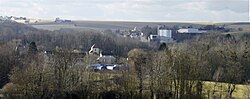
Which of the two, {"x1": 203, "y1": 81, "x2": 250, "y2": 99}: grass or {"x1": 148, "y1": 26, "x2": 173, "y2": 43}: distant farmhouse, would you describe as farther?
{"x1": 148, "y1": 26, "x2": 173, "y2": 43}: distant farmhouse

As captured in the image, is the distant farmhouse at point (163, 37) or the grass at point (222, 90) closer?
the grass at point (222, 90)

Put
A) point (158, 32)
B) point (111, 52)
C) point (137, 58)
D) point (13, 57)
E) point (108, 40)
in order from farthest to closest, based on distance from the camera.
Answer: point (158, 32), point (108, 40), point (111, 52), point (137, 58), point (13, 57)

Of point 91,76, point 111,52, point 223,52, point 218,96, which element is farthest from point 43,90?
point 111,52

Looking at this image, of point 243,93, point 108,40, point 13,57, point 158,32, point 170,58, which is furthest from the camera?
point 158,32

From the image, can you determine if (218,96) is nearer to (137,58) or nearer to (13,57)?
(137,58)

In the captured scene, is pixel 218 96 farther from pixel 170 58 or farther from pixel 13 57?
pixel 13 57

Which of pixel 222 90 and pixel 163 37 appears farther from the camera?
pixel 163 37

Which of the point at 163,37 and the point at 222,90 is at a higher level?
the point at 163,37

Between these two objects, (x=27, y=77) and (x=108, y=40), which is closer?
(x=27, y=77)

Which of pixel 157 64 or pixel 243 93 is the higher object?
pixel 157 64
